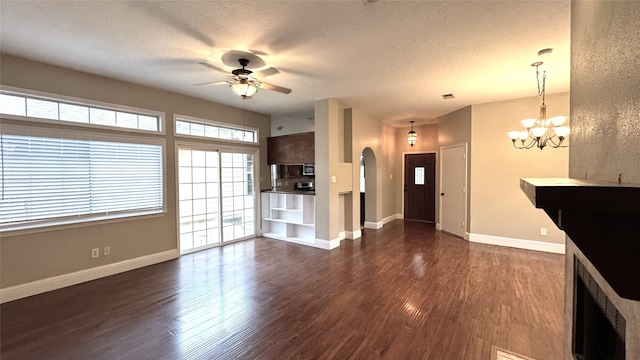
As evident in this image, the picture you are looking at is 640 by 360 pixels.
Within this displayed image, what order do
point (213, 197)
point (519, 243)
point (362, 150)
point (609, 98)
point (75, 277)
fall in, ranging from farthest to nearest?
point (362, 150) < point (213, 197) < point (519, 243) < point (75, 277) < point (609, 98)

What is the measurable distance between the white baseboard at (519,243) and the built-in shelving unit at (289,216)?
337 cm

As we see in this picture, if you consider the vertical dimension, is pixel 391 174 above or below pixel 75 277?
above

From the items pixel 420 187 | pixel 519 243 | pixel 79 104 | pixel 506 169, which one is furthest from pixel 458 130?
pixel 79 104

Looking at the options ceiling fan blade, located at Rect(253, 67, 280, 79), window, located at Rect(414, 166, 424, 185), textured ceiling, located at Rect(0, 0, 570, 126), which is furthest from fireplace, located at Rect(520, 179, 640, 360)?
window, located at Rect(414, 166, 424, 185)

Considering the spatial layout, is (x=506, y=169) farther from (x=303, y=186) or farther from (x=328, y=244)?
(x=303, y=186)

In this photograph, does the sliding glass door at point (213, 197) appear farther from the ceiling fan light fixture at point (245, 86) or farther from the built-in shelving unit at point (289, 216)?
the ceiling fan light fixture at point (245, 86)

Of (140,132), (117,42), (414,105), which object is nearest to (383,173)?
(414,105)

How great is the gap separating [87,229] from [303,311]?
3247mm

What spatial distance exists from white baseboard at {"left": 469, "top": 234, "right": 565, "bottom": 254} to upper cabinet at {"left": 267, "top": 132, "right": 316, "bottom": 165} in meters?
3.75

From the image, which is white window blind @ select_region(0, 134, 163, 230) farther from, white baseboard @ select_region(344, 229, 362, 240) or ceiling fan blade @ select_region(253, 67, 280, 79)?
white baseboard @ select_region(344, 229, 362, 240)

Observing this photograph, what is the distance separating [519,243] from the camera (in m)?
5.02

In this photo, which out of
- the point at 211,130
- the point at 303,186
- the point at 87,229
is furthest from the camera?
the point at 303,186

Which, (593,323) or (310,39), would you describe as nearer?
(593,323)

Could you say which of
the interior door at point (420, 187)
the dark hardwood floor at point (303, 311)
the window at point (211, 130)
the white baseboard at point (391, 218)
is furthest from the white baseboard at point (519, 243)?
the window at point (211, 130)
